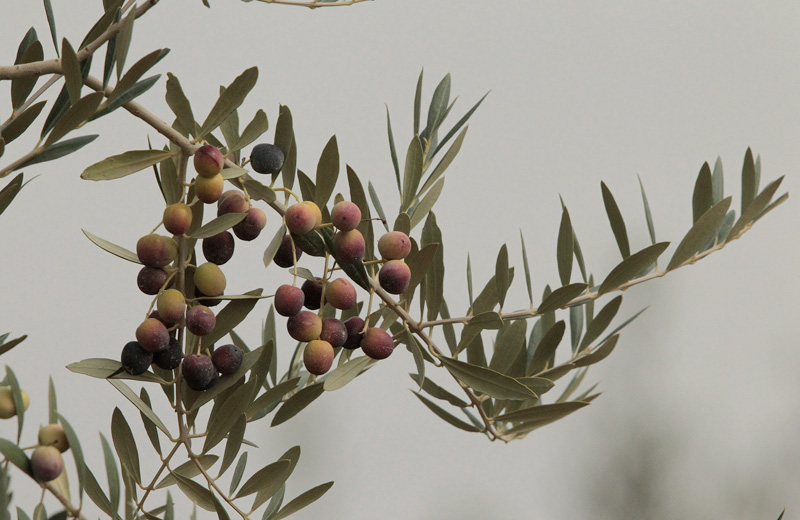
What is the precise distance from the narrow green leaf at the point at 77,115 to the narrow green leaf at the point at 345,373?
0.16m

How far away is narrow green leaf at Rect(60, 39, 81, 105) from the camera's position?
320mm

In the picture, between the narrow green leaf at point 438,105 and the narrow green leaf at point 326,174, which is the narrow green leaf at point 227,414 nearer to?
the narrow green leaf at point 326,174

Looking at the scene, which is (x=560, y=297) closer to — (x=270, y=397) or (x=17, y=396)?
(x=270, y=397)

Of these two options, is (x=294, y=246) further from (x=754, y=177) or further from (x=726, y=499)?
(x=726, y=499)

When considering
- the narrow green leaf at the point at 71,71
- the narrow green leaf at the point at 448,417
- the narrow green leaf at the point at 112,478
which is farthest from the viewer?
the narrow green leaf at the point at 448,417

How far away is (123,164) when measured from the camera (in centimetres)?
36

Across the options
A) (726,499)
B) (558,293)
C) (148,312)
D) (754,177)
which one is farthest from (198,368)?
(726,499)

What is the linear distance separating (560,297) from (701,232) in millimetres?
105

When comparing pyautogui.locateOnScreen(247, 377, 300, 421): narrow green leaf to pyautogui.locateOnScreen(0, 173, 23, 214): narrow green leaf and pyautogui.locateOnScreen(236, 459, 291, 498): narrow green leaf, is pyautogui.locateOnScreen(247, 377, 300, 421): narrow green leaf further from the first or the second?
pyautogui.locateOnScreen(0, 173, 23, 214): narrow green leaf

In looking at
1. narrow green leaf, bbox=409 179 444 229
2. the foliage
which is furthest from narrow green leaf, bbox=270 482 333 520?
narrow green leaf, bbox=409 179 444 229

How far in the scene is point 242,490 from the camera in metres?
0.41

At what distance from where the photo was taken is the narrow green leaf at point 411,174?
465 millimetres

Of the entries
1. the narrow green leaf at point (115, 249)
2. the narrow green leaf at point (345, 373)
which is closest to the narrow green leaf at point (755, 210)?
the narrow green leaf at point (345, 373)

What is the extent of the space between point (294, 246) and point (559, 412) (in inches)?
7.5
